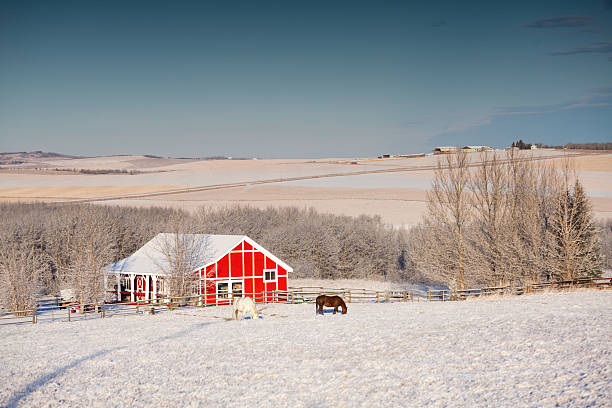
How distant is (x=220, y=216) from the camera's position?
91500 mm

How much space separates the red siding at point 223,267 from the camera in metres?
45.4

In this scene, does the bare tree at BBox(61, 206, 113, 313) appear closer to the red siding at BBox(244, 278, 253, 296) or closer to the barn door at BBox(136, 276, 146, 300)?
the barn door at BBox(136, 276, 146, 300)

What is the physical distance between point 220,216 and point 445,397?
3096 inches

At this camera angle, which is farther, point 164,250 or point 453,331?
point 164,250

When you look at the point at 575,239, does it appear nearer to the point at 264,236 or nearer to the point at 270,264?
A: the point at 270,264

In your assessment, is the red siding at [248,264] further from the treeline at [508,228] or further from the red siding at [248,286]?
the treeline at [508,228]

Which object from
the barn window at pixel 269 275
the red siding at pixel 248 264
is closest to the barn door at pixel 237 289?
the red siding at pixel 248 264

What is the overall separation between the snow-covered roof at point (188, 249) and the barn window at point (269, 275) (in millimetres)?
905

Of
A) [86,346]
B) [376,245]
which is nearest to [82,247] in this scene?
[86,346]

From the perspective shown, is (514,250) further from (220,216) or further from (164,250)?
(220,216)

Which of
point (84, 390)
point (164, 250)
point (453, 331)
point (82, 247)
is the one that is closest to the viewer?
point (84, 390)

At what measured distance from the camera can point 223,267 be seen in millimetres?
45500

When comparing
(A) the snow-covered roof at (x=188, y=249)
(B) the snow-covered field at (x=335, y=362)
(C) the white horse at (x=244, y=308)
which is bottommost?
(B) the snow-covered field at (x=335, y=362)

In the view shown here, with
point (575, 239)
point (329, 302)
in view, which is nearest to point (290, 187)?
point (575, 239)
